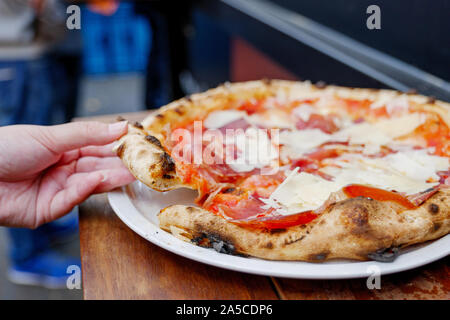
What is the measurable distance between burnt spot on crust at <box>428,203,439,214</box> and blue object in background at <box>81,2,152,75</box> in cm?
455

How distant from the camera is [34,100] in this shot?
319 cm

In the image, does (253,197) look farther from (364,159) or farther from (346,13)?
(346,13)

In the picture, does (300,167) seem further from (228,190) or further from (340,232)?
(340,232)

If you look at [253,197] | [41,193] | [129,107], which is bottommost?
[129,107]

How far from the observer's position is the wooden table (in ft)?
2.74

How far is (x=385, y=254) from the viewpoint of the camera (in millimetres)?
799

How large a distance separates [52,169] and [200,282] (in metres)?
0.62

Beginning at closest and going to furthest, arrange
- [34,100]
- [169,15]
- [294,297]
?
[294,297] → [34,100] → [169,15]

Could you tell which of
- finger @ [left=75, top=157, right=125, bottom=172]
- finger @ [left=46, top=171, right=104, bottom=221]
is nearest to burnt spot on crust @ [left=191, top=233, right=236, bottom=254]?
finger @ [left=46, top=171, right=104, bottom=221]

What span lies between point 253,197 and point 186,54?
366cm

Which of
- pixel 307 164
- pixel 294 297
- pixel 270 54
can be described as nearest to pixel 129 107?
pixel 270 54
